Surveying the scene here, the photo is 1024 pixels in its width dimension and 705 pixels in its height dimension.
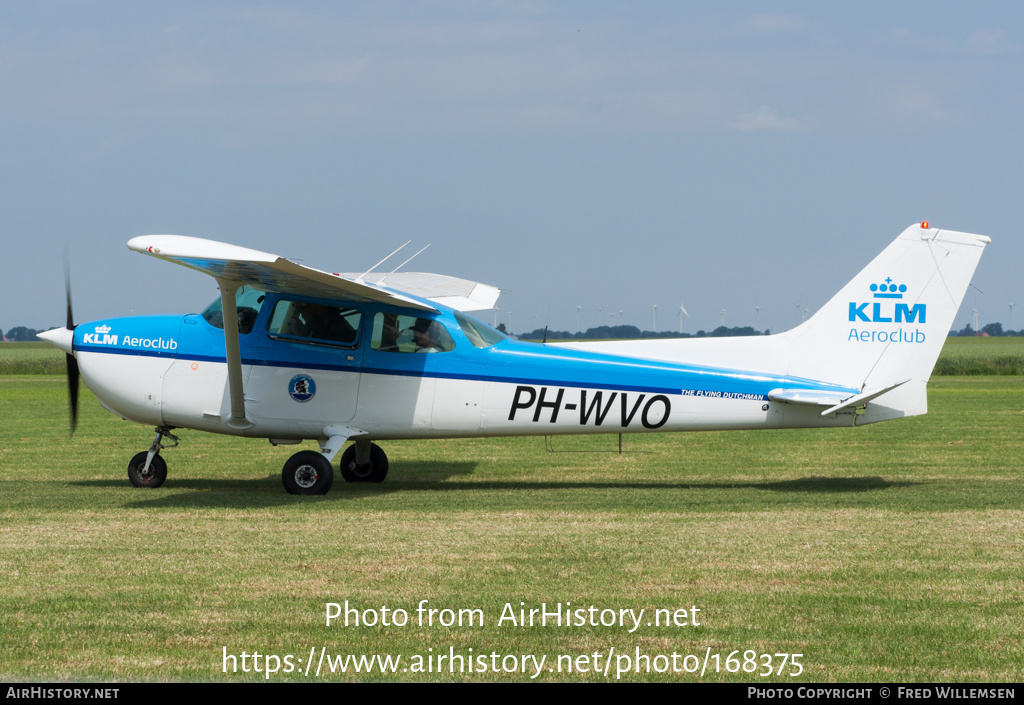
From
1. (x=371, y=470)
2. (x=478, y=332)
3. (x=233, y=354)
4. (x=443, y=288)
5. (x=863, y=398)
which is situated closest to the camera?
(x=863, y=398)

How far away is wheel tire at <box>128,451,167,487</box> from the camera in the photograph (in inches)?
482

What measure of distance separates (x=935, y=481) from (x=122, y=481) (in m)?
9.91

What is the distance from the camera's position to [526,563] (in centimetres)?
764

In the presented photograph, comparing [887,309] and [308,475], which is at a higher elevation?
[887,309]

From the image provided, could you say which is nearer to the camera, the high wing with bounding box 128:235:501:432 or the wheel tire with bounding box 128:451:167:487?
the high wing with bounding box 128:235:501:432

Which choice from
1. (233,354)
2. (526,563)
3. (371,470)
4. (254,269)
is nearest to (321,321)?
(233,354)

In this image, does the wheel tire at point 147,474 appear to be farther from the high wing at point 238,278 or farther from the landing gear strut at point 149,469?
the high wing at point 238,278

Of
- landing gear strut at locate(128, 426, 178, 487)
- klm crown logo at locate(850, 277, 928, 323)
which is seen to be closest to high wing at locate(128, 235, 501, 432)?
landing gear strut at locate(128, 426, 178, 487)

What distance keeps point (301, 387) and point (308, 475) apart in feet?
3.27

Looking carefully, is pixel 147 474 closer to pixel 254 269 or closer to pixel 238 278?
pixel 238 278

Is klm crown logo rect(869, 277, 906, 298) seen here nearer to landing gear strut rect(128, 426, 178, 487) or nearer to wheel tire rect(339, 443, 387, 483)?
wheel tire rect(339, 443, 387, 483)

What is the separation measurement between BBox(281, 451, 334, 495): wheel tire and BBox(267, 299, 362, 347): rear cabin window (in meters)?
1.33

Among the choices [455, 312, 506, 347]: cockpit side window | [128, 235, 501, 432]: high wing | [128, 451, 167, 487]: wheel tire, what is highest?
[128, 235, 501, 432]: high wing

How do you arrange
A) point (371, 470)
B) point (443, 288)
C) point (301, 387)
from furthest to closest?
point (443, 288) → point (371, 470) → point (301, 387)
